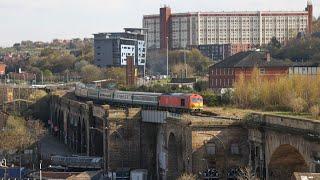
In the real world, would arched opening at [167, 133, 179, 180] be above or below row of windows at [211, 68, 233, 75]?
below

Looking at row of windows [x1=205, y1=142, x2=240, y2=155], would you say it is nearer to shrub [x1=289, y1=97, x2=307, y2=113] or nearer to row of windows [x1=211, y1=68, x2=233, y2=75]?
shrub [x1=289, y1=97, x2=307, y2=113]

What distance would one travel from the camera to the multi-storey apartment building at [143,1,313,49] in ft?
575

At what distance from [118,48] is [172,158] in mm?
103865

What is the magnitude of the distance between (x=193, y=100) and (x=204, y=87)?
36.9 m

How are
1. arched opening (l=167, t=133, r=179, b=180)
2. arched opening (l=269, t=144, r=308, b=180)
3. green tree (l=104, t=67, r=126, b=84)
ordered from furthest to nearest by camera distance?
1. green tree (l=104, t=67, r=126, b=84)
2. arched opening (l=167, t=133, r=179, b=180)
3. arched opening (l=269, t=144, r=308, b=180)

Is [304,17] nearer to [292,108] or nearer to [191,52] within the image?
[191,52]

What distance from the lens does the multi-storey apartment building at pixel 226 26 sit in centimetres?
17525

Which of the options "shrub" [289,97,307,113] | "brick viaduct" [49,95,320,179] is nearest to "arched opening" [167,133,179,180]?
"brick viaduct" [49,95,320,179]

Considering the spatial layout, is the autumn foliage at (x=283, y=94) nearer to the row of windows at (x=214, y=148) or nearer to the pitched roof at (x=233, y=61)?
the row of windows at (x=214, y=148)

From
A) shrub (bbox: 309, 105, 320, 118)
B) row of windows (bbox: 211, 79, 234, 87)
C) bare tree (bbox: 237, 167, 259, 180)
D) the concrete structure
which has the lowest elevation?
bare tree (bbox: 237, 167, 259, 180)

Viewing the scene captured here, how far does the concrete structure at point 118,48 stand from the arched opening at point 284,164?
113 m

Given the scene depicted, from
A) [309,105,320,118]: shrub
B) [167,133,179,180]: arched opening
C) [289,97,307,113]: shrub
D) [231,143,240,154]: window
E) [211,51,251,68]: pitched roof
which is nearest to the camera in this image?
[231,143,240,154]: window

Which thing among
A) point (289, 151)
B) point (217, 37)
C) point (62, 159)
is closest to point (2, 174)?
point (62, 159)

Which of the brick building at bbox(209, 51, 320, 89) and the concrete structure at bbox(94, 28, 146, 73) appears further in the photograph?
the concrete structure at bbox(94, 28, 146, 73)
